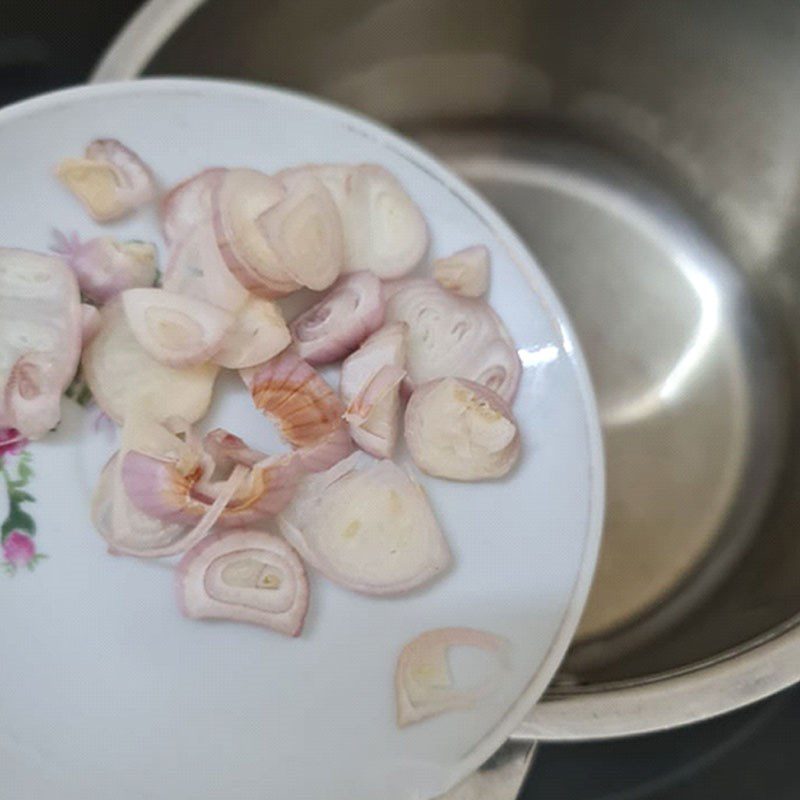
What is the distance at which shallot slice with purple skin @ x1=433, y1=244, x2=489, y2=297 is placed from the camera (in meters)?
0.50

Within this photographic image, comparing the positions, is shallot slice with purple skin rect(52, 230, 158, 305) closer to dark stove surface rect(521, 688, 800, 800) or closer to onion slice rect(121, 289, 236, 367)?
onion slice rect(121, 289, 236, 367)

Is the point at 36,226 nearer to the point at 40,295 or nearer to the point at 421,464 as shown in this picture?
the point at 40,295

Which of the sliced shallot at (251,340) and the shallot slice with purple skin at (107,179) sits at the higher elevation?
the shallot slice with purple skin at (107,179)

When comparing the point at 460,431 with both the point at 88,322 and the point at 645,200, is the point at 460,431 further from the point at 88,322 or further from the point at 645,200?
the point at 645,200

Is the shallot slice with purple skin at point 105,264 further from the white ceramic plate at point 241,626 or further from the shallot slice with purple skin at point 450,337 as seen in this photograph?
the shallot slice with purple skin at point 450,337

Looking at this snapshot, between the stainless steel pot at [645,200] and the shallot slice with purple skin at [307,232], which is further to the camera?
the stainless steel pot at [645,200]

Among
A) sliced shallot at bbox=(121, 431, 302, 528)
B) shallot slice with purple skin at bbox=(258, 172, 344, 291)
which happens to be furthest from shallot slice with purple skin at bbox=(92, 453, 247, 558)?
shallot slice with purple skin at bbox=(258, 172, 344, 291)

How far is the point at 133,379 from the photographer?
0.48 metres

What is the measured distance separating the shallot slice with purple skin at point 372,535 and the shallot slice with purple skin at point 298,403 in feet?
0.10

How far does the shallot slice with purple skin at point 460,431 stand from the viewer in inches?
18.5

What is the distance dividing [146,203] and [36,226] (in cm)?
6

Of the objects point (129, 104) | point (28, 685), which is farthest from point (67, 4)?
point (28, 685)

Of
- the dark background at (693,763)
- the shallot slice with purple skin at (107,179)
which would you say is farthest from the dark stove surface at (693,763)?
the shallot slice with purple skin at (107,179)

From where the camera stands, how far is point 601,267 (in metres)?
0.82
